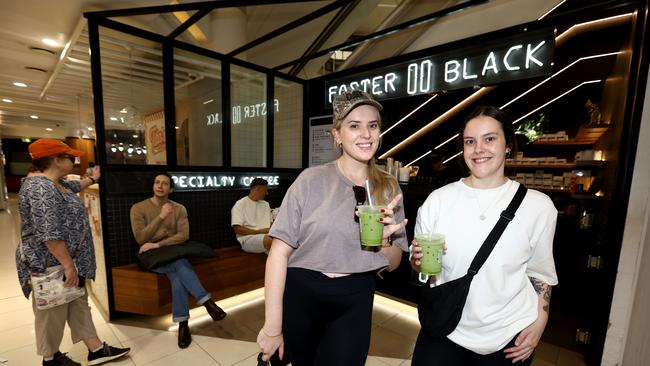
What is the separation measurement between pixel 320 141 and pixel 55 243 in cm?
337

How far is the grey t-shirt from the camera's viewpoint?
1.21 metres

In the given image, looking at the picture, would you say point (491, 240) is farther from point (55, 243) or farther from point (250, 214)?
point (250, 214)

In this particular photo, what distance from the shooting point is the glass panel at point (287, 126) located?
5.02 m

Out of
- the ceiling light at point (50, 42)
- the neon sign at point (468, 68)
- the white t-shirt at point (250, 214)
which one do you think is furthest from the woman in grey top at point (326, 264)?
the ceiling light at point (50, 42)

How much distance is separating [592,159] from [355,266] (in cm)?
478

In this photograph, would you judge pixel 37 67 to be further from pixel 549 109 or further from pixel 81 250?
pixel 549 109

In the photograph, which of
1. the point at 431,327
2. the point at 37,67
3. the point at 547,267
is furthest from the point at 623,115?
the point at 37,67

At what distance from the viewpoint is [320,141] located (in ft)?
15.2

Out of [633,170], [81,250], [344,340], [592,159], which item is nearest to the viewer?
[344,340]

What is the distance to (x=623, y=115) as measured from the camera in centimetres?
223

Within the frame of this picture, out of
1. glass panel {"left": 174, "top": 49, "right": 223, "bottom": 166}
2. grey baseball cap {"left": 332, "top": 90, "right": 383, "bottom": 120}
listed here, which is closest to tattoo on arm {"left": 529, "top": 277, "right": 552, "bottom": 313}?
grey baseball cap {"left": 332, "top": 90, "right": 383, "bottom": 120}

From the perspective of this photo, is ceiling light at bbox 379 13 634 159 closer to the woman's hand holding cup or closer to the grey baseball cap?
the grey baseball cap

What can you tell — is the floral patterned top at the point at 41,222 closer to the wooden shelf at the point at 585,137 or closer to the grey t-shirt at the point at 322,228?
the grey t-shirt at the point at 322,228

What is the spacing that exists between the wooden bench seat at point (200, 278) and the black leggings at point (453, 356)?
2.66 metres
